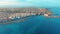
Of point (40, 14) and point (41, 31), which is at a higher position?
point (40, 14)

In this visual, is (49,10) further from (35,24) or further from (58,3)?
(35,24)

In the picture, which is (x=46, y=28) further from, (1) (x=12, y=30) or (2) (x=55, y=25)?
(1) (x=12, y=30)

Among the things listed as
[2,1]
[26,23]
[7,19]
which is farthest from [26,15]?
[2,1]

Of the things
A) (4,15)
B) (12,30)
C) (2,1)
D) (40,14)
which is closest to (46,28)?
(40,14)

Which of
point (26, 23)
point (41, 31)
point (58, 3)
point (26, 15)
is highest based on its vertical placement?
point (58, 3)
